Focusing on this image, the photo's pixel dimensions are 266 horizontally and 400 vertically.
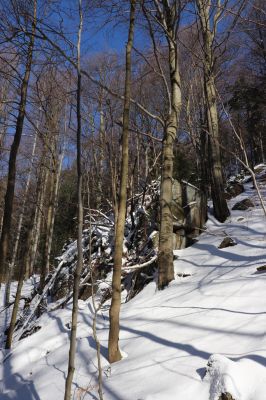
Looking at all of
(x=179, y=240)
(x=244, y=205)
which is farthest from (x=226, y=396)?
(x=244, y=205)

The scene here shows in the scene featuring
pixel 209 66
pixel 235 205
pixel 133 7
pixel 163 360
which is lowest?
pixel 163 360

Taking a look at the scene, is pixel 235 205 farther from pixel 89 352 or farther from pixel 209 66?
pixel 89 352

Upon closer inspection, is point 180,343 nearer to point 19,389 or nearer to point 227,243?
point 19,389

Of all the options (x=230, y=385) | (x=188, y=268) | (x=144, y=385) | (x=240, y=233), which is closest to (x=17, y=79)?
(x=188, y=268)

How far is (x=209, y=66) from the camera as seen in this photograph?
8547mm

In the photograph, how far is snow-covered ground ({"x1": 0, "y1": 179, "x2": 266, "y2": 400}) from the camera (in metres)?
2.71

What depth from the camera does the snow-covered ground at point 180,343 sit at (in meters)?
2.71

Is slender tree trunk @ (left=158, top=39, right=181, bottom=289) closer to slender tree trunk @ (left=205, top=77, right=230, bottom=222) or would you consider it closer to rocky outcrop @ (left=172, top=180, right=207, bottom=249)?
rocky outcrop @ (left=172, top=180, right=207, bottom=249)

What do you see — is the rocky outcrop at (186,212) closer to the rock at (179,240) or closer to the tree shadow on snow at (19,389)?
the rock at (179,240)

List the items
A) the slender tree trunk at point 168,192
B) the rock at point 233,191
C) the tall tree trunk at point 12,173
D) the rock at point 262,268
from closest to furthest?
the rock at point 262,268 < the slender tree trunk at point 168,192 < the tall tree trunk at point 12,173 < the rock at point 233,191

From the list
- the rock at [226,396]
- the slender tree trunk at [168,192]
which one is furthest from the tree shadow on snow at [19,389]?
the slender tree trunk at [168,192]

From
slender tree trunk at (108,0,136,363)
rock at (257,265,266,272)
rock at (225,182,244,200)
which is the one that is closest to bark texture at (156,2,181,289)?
rock at (257,265,266,272)

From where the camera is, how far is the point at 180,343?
→ 3508mm

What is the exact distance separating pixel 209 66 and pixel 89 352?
7.31 meters
